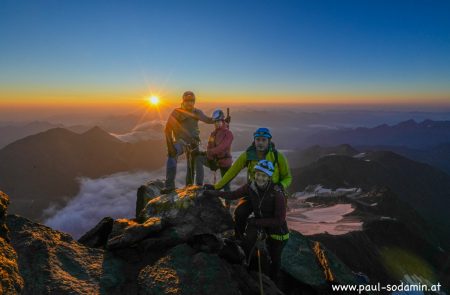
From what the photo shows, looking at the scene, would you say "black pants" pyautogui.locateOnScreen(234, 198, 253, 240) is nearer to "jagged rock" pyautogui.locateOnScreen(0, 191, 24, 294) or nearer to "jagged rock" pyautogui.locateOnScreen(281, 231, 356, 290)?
"jagged rock" pyautogui.locateOnScreen(281, 231, 356, 290)

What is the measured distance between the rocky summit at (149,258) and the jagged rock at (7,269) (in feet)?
0.07

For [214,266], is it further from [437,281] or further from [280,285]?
[437,281]

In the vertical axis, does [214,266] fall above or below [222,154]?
below

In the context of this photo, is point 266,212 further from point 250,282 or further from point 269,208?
point 250,282

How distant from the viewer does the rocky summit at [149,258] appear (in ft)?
26.0

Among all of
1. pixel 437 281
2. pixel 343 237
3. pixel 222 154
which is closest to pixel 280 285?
pixel 222 154

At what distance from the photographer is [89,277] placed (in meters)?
8.68

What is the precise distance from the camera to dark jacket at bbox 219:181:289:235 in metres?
9.45

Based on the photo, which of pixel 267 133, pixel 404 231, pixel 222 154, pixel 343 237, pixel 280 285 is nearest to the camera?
pixel 267 133

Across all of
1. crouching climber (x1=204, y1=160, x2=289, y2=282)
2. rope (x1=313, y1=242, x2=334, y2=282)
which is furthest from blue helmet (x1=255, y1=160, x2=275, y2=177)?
rope (x1=313, y1=242, x2=334, y2=282)

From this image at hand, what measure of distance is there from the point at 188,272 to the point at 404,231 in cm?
18007

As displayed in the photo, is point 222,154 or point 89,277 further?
point 222,154

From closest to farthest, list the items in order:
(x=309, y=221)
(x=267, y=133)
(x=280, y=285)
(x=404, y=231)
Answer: (x=267, y=133) → (x=280, y=285) → (x=404, y=231) → (x=309, y=221)

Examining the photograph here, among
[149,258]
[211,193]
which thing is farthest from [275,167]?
[149,258]
